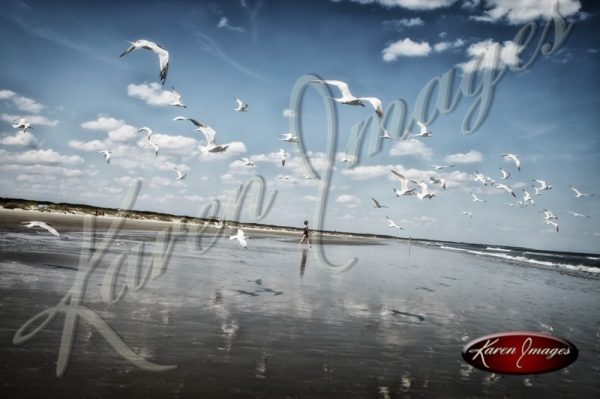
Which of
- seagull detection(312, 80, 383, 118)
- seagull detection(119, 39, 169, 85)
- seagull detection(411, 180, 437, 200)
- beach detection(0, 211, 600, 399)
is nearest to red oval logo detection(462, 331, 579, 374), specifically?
beach detection(0, 211, 600, 399)

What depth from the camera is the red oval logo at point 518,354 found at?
6.13 metres

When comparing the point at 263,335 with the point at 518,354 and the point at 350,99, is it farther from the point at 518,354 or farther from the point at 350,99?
the point at 350,99

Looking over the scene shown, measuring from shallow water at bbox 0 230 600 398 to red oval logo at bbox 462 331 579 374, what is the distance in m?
0.28

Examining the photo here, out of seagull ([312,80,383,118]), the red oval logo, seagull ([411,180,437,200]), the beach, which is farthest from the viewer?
seagull ([411,180,437,200])

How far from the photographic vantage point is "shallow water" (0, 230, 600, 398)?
534 cm

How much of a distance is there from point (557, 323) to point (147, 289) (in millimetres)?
10661

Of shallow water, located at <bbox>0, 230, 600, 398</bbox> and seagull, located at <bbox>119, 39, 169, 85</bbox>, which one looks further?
seagull, located at <bbox>119, 39, 169, 85</bbox>

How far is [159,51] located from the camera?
1517cm

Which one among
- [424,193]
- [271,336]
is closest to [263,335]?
[271,336]

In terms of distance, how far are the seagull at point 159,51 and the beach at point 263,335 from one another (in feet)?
22.7

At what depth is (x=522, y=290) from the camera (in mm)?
17641

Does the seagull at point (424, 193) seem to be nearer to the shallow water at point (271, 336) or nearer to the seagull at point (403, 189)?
the seagull at point (403, 189)

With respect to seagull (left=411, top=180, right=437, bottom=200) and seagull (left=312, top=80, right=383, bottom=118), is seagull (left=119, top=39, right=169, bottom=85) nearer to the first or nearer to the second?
seagull (left=312, top=80, right=383, bottom=118)

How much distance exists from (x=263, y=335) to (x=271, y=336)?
0.47ft
